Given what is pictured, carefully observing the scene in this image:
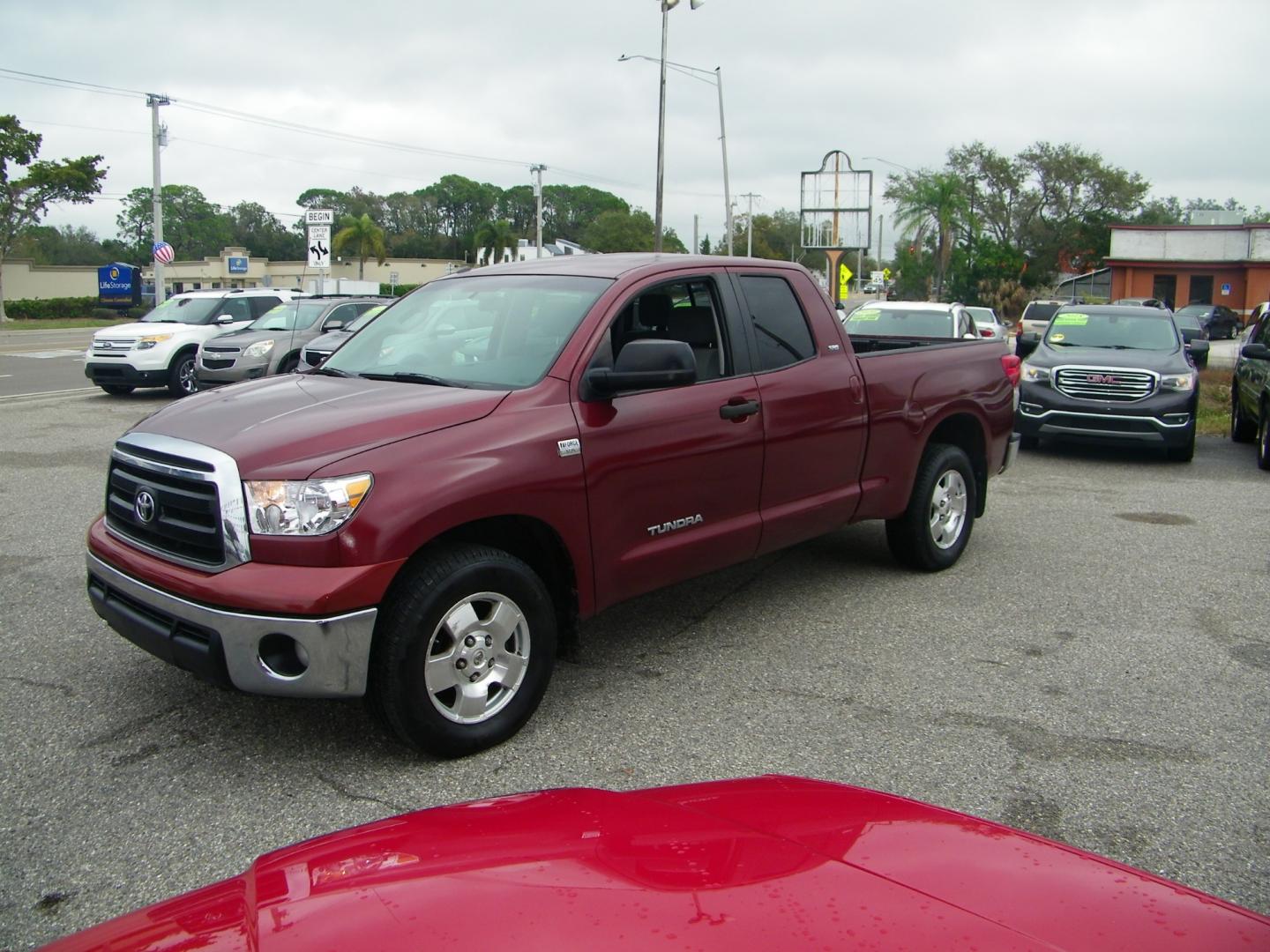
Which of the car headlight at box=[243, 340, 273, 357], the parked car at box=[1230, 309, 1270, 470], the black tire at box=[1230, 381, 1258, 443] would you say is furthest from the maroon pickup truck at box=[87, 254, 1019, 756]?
the car headlight at box=[243, 340, 273, 357]

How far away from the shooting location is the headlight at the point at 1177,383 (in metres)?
11.5

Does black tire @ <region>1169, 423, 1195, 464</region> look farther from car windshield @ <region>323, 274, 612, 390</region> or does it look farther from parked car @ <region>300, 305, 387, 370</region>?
car windshield @ <region>323, 274, 612, 390</region>

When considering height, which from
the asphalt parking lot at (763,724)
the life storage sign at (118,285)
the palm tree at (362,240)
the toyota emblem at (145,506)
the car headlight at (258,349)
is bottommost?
the asphalt parking lot at (763,724)

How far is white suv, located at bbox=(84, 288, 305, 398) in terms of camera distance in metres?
16.8

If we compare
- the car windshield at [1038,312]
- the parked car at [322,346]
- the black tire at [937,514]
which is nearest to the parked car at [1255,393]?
the black tire at [937,514]

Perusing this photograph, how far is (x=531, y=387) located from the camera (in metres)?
4.43

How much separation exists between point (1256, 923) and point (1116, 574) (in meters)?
5.61

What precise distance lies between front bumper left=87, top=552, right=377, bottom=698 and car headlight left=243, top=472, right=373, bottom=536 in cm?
31

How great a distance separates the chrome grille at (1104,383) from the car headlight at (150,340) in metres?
13.2

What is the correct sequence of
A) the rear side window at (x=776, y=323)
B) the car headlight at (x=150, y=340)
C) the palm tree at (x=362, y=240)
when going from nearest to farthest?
the rear side window at (x=776, y=323)
the car headlight at (x=150, y=340)
the palm tree at (x=362, y=240)

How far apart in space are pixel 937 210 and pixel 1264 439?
54.6 m

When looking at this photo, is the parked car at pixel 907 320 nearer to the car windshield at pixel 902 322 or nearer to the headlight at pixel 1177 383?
the car windshield at pixel 902 322

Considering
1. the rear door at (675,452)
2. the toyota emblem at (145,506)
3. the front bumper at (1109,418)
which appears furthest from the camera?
the front bumper at (1109,418)

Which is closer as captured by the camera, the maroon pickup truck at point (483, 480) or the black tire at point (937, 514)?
the maroon pickup truck at point (483, 480)
